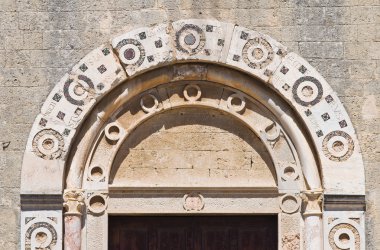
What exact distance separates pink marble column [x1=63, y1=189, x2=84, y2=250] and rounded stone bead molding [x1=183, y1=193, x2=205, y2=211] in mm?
1118

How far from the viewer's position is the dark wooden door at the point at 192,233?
13.9 metres

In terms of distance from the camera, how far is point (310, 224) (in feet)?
44.7

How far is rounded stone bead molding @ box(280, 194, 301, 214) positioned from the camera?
45.2ft

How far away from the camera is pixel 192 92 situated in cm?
1404

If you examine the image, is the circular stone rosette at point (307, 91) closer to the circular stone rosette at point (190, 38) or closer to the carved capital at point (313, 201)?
the carved capital at point (313, 201)

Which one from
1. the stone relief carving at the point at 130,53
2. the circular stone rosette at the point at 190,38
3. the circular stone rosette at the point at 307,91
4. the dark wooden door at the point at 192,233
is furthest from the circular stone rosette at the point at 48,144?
the circular stone rosette at the point at 307,91

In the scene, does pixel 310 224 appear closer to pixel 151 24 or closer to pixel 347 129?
pixel 347 129

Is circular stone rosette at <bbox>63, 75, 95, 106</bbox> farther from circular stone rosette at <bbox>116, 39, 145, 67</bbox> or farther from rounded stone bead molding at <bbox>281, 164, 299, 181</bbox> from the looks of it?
rounded stone bead molding at <bbox>281, 164, 299, 181</bbox>

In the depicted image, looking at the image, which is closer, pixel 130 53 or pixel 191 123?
pixel 130 53

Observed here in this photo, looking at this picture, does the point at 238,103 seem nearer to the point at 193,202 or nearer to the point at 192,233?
the point at 193,202

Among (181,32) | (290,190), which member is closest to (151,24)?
(181,32)

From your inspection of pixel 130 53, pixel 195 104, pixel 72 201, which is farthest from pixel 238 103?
pixel 72 201

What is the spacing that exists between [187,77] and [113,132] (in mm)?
966

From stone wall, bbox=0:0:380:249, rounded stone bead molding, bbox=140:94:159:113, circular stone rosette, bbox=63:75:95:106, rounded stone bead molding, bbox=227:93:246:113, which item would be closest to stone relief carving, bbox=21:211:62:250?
stone wall, bbox=0:0:380:249
